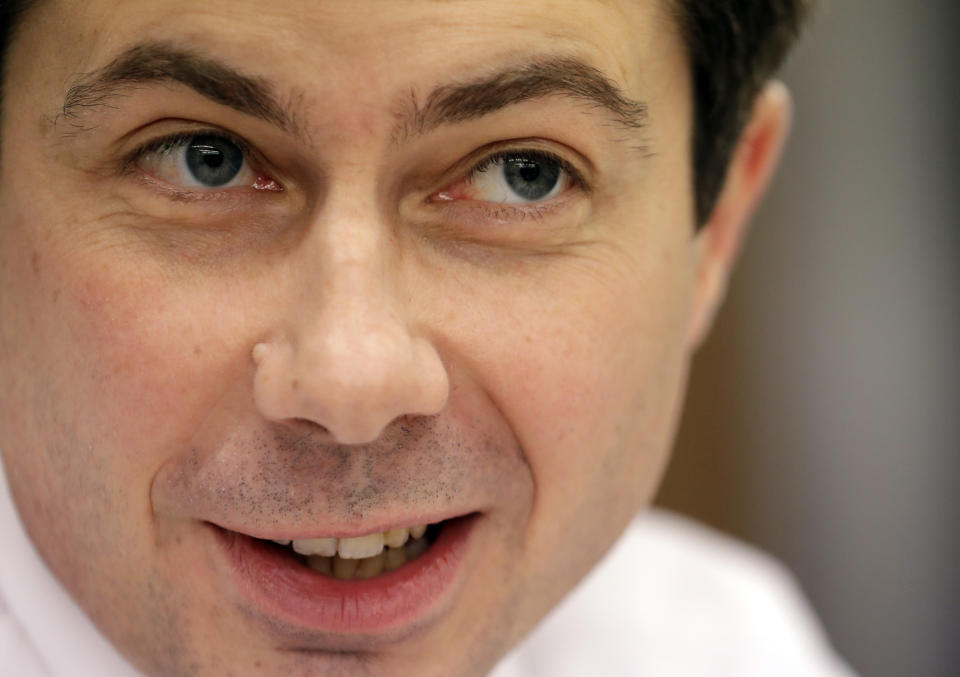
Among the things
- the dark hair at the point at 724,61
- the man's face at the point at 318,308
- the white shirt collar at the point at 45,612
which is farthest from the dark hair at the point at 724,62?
the white shirt collar at the point at 45,612

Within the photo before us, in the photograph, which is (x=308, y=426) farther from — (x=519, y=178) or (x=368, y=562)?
(x=519, y=178)

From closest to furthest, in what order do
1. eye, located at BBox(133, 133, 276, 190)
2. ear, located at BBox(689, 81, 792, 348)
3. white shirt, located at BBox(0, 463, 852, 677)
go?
eye, located at BBox(133, 133, 276, 190) → ear, located at BBox(689, 81, 792, 348) → white shirt, located at BBox(0, 463, 852, 677)

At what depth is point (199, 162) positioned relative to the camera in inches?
37.8

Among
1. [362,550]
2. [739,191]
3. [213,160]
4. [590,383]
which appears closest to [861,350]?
[739,191]

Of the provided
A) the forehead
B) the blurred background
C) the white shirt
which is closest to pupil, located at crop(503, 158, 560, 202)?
the forehead

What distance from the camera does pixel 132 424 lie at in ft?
3.00

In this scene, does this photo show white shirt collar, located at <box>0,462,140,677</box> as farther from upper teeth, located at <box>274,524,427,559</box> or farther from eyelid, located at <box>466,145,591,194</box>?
eyelid, located at <box>466,145,591,194</box>

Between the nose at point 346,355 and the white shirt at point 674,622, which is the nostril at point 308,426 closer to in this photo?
the nose at point 346,355

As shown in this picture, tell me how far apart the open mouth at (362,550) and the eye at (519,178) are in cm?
31

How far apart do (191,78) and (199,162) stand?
0.32ft

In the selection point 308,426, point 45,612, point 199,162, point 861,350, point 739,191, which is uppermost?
point 861,350

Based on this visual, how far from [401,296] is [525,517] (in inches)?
9.9

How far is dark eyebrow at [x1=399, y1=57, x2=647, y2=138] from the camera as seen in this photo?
0.90m

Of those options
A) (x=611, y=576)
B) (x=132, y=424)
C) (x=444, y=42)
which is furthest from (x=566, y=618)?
(x=444, y=42)
